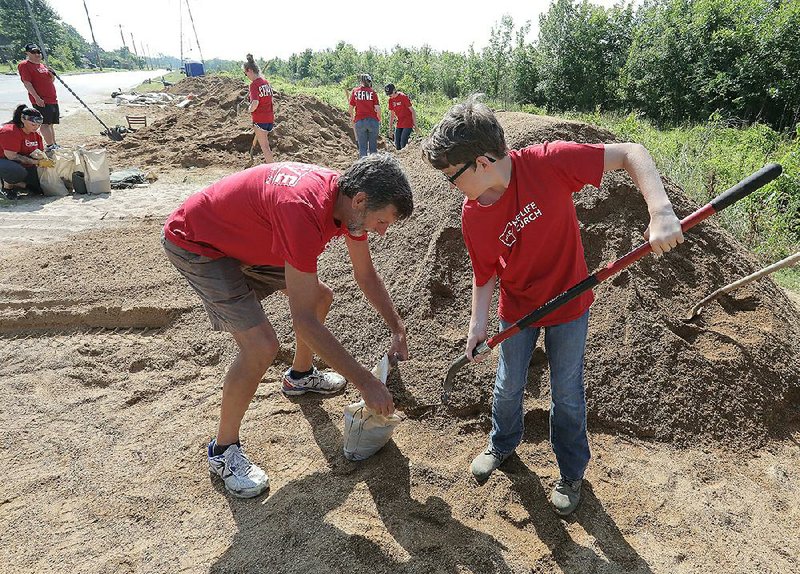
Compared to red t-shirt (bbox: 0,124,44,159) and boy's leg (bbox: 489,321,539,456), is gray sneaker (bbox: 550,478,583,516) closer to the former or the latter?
boy's leg (bbox: 489,321,539,456)

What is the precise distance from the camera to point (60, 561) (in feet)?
6.40

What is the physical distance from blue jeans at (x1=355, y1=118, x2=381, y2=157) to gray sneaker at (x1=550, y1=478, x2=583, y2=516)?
6808 millimetres

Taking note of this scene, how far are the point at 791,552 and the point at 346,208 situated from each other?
213 cm

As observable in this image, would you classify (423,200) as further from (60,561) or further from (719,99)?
(719,99)

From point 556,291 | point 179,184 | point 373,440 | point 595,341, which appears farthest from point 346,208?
point 179,184

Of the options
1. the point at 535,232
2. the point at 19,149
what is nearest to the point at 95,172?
the point at 19,149

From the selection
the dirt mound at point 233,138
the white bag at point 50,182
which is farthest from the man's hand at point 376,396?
the dirt mound at point 233,138

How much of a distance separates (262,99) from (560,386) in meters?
6.93

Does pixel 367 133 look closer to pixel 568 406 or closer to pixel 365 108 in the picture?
pixel 365 108

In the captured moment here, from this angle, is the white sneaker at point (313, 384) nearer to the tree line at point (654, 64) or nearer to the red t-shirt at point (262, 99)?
the red t-shirt at point (262, 99)

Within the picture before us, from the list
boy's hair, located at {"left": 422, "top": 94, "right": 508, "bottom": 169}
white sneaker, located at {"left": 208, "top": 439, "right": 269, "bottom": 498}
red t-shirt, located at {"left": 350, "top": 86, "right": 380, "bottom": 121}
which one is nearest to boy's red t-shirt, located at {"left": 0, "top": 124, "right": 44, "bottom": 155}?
red t-shirt, located at {"left": 350, "top": 86, "right": 380, "bottom": 121}

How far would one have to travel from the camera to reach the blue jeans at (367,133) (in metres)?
7.91

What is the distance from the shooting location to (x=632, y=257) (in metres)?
1.67

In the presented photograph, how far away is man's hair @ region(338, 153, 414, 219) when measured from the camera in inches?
69.1
